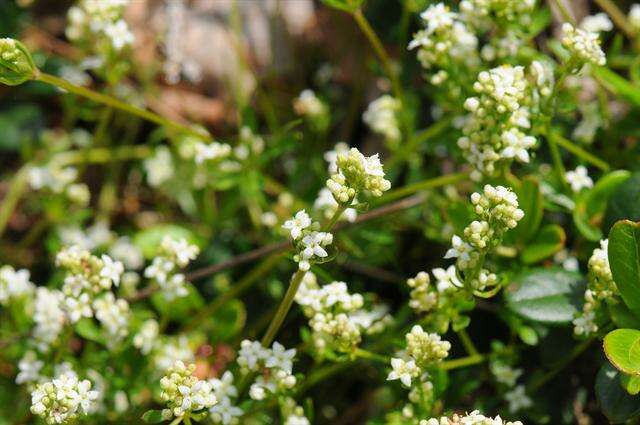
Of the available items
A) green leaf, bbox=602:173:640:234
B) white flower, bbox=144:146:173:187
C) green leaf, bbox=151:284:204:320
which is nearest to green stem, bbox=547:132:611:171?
green leaf, bbox=602:173:640:234

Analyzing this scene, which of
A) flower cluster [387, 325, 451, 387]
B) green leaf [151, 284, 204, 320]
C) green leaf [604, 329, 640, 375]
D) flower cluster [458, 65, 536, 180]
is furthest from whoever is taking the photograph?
green leaf [151, 284, 204, 320]

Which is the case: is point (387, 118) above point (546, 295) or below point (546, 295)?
below

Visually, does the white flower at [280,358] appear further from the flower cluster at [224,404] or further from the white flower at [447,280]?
the white flower at [447,280]

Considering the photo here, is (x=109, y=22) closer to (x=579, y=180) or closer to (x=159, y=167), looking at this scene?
(x=159, y=167)

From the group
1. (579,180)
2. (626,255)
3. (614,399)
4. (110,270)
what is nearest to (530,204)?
(579,180)

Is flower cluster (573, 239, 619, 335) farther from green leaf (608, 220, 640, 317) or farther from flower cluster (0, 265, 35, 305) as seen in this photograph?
flower cluster (0, 265, 35, 305)
